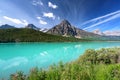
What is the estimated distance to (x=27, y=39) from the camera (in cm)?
18488

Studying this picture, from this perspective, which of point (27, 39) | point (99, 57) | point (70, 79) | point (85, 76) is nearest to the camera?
point (70, 79)

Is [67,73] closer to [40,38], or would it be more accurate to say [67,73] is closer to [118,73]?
[118,73]

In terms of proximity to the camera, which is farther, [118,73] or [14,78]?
[118,73]

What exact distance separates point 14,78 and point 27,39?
596 ft

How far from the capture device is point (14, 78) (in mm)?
5793

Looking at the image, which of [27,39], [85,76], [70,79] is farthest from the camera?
[27,39]

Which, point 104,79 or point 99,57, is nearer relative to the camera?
point 104,79

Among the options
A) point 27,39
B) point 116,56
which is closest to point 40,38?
point 27,39

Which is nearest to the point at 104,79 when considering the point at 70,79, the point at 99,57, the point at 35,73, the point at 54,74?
the point at 70,79

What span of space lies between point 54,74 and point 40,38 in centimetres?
18831

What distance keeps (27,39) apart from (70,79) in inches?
7170

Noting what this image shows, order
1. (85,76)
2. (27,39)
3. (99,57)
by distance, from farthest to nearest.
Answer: (27,39)
(99,57)
(85,76)

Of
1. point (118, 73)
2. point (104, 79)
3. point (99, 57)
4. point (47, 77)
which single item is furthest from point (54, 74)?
point (99, 57)

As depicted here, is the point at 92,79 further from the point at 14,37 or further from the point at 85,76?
the point at 14,37
